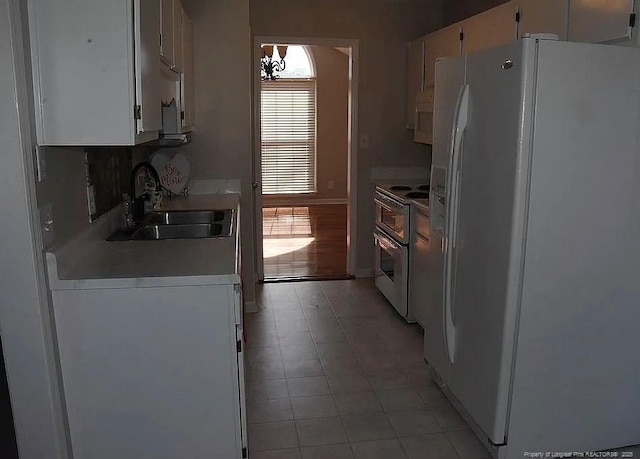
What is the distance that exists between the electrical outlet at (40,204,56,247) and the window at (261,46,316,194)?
22.4 feet

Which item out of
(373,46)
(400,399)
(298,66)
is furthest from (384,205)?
(298,66)

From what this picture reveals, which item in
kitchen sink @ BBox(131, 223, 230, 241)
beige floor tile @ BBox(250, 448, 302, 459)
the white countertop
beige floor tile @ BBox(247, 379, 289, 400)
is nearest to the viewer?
the white countertop


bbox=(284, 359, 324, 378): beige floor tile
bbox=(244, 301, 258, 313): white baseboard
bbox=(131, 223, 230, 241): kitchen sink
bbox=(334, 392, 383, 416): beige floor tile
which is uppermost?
bbox=(131, 223, 230, 241): kitchen sink

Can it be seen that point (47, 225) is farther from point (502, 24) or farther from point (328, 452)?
point (502, 24)

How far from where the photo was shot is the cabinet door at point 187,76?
3.23m

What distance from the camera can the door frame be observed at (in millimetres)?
4594

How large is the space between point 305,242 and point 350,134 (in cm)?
189

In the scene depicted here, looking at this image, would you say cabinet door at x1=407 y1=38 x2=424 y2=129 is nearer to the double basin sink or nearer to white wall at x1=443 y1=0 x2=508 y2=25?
white wall at x1=443 y1=0 x2=508 y2=25

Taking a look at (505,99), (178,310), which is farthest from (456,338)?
(178,310)

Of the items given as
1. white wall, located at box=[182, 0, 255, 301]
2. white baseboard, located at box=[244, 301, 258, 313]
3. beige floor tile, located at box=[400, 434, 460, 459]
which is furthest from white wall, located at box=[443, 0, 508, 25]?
beige floor tile, located at box=[400, 434, 460, 459]

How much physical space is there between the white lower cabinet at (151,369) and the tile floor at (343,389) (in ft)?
1.39

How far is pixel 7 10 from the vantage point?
1.66 metres

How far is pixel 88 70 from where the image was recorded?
1.82 meters

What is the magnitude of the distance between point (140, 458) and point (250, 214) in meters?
2.24
